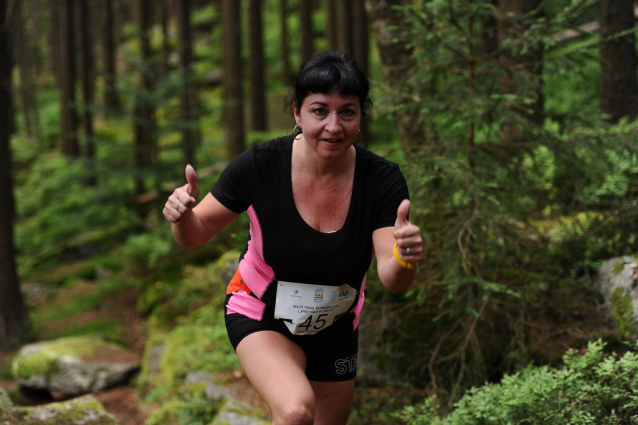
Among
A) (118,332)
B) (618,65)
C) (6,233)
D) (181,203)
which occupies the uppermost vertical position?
(618,65)

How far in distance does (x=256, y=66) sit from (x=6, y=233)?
8868 millimetres

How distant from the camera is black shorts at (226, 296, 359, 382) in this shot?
2.63m

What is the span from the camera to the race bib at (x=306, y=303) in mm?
2557

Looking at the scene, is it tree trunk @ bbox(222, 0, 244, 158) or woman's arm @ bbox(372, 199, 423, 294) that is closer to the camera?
woman's arm @ bbox(372, 199, 423, 294)

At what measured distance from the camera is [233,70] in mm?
12391

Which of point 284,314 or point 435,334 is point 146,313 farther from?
point 284,314

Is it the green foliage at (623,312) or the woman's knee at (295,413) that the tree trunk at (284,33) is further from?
the woman's knee at (295,413)

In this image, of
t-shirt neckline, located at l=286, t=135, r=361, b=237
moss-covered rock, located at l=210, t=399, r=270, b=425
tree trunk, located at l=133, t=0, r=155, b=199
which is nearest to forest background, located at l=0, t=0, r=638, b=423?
t-shirt neckline, located at l=286, t=135, r=361, b=237

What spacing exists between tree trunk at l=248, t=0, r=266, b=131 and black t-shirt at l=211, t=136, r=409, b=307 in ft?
41.4

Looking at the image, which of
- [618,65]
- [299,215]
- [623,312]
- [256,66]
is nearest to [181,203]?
[299,215]

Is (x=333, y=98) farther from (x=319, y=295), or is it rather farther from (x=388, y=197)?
(x=319, y=295)

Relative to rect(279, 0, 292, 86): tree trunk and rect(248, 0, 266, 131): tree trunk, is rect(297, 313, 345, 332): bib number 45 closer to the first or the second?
rect(248, 0, 266, 131): tree trunk

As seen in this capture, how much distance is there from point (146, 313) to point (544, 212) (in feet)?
23.2

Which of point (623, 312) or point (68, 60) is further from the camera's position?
point (68, 60)
